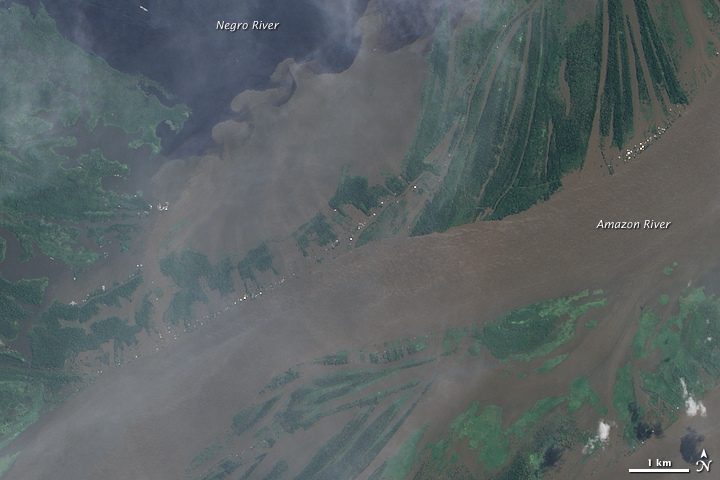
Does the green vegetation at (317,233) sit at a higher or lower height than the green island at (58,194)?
lower

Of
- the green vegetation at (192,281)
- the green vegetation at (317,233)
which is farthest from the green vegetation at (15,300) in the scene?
the green vegetation at (317,233)

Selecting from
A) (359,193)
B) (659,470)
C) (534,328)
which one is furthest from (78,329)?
(659,470)

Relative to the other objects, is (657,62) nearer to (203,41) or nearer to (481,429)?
(481,429)

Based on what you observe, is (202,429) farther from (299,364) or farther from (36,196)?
(36,196)

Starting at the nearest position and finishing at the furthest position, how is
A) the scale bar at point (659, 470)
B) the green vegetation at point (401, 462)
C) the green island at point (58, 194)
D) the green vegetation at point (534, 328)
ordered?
the green vegetation at point (401, 462), the green vegetation at point (534, 328), the scale bar at point (659, 470), the green island at point (58, 194)

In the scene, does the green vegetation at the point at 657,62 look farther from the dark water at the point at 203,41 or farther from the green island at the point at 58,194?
the green island at the point at 58,194

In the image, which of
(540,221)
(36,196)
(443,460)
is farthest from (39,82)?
(443,460)

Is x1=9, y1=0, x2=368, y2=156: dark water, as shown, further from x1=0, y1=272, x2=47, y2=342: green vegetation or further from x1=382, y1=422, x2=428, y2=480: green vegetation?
x1=382, y1=422, x2=428, y2=480: green vegetation

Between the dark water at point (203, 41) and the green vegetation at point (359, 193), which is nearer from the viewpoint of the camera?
the green vegetation at point (359, 193)
